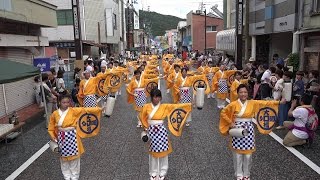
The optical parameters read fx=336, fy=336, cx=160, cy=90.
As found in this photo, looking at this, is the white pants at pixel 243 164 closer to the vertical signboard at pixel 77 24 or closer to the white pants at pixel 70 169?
the white pants at pixel 70 169

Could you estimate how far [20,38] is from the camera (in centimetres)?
1298

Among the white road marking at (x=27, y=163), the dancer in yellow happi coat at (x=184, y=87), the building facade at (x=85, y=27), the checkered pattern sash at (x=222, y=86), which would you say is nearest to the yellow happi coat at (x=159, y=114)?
the white road marking at (x=27, y=163)

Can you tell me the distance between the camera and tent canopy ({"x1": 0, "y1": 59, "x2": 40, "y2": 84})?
→ 6.37 metres

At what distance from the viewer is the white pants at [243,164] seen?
17.7 ft

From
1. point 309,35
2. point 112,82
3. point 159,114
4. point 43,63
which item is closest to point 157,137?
point 159,114

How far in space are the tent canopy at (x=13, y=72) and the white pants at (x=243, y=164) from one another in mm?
4393

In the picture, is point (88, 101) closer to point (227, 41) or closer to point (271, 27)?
point (271, 27)

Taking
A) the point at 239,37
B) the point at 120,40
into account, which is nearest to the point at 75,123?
the point at 239,37

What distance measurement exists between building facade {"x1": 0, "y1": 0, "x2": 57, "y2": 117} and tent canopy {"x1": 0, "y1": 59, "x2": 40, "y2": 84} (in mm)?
3810

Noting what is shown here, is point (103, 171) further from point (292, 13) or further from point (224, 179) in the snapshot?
point (292, 13)

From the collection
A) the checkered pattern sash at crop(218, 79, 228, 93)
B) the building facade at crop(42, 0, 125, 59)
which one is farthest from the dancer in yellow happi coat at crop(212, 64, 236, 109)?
the building facade at crop(42, 0, 125, 59)

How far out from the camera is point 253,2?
2445cm

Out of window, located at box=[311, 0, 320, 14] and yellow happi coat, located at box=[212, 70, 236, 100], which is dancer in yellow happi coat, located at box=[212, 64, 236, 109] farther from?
window, located at box=[311, 0, 320, 14]

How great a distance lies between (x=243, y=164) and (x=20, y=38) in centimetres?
1059
